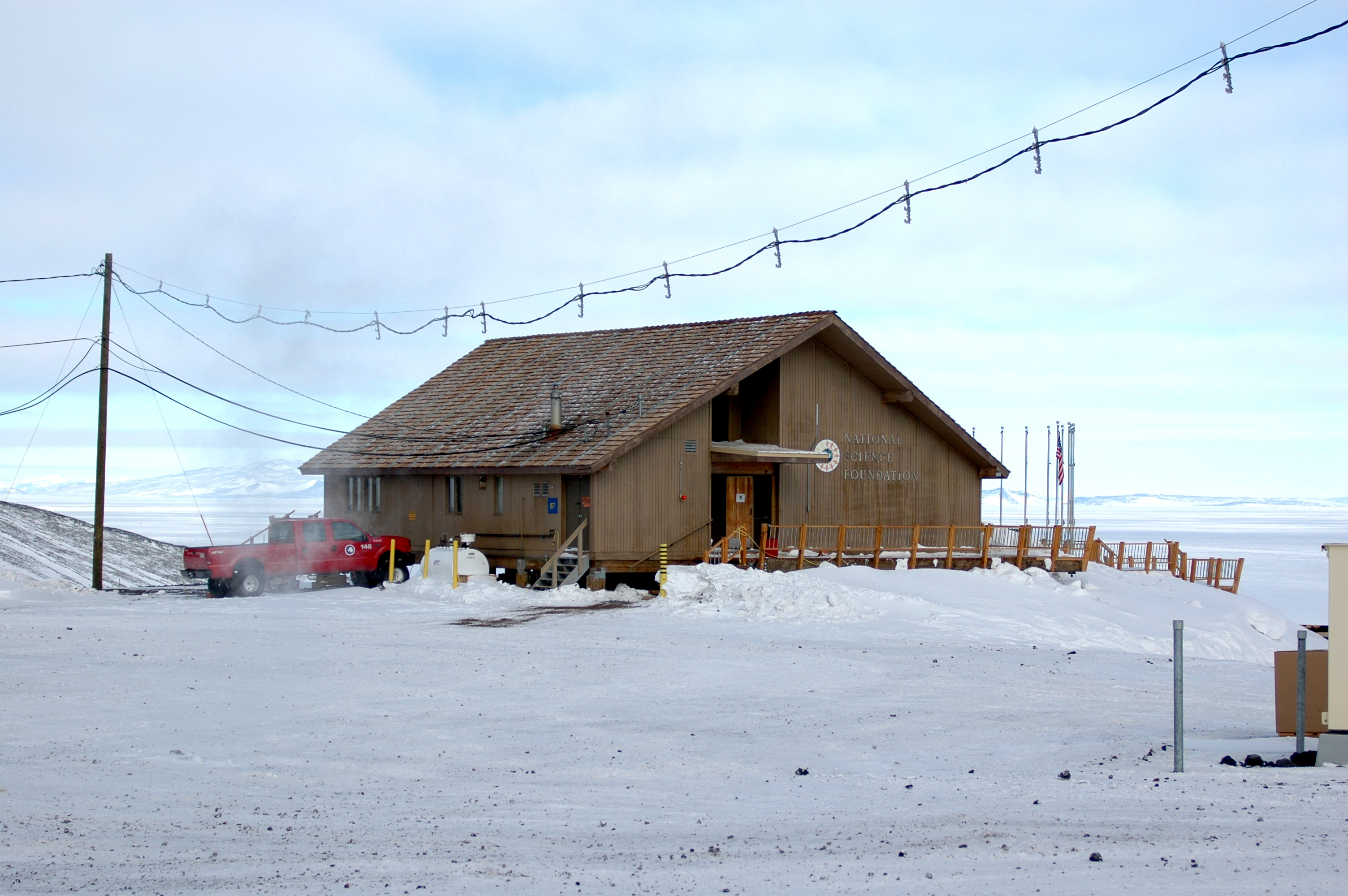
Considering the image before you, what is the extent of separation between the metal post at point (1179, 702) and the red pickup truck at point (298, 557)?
68.2ft

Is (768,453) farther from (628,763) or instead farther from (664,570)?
(628,763)

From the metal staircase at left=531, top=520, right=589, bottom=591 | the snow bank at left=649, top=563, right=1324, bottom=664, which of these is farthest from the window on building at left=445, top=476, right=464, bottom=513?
the snow bank at left=649, top=563, right=1324, bottom=664

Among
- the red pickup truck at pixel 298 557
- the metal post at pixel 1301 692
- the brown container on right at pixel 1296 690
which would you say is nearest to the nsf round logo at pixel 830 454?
the red pickup truck at pixel 298 557

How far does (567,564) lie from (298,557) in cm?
619

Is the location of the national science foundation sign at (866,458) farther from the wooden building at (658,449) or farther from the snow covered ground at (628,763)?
the snow covered ground at (628,763)

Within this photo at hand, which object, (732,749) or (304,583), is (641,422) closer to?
(304,583)

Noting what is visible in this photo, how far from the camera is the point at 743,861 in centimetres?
768

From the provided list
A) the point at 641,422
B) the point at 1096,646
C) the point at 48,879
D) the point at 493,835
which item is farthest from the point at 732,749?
the point at 641,422

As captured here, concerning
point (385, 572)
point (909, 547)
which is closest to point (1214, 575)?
point (909, 547)

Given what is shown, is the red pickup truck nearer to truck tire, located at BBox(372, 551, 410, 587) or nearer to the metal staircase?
truck tire, located at BBox(372, 551, 410, 587)

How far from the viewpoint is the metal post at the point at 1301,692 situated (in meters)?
9.97

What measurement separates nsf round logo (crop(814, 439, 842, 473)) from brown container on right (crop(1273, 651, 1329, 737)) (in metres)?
21.1

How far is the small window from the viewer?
2848 centimetres

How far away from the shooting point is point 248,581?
88.5ft
